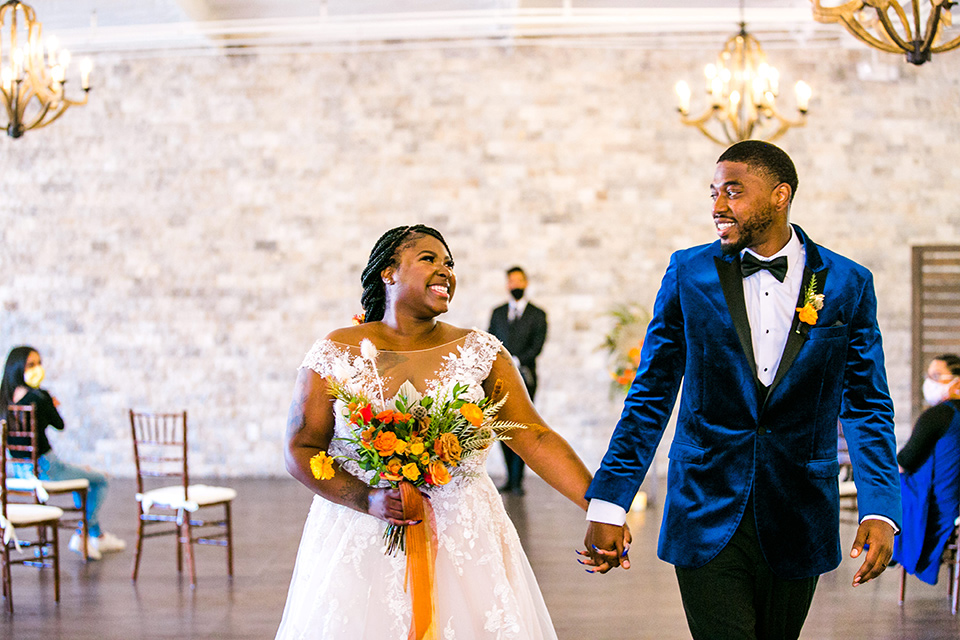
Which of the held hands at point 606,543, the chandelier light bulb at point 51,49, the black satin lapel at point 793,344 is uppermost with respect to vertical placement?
the chandelier light bulb at point 51,49

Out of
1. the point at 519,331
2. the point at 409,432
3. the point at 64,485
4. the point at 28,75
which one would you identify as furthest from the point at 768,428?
the point at 519,331

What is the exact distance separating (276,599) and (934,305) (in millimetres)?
7196

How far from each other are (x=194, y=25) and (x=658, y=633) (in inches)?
287

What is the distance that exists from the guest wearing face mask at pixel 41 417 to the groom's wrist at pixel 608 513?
15.3 feet

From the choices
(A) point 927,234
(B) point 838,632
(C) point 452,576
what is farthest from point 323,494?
(A) point 927,234

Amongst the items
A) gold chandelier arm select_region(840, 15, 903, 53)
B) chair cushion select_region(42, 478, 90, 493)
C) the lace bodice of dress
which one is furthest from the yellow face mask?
gold chandelier arm select_region(840, 15, 903, 53)

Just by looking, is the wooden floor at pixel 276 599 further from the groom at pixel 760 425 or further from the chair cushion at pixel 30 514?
the groom at pixel 760 425

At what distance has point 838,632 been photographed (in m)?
4.33

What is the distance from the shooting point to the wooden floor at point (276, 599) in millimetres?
4371

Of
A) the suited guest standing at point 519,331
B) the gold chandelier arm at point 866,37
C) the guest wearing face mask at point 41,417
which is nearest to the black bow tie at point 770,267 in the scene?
the gold chandelier arm at point 866,37

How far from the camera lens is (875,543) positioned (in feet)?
6.96

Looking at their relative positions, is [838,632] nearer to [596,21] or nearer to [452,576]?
[452,576]

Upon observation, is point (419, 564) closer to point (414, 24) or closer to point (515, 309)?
point (515, 309)

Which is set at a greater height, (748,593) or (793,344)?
(793,344)
